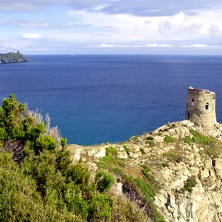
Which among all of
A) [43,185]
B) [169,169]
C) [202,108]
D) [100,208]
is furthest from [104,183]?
[202,108]

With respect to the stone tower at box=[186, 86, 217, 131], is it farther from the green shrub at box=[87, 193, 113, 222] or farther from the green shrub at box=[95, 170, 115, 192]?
the green shrub at box=[87, 193, 113, 222]

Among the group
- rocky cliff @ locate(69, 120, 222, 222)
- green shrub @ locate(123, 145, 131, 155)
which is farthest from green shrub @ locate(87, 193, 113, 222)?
green shrub @ locate(123, 145, 131, 155)

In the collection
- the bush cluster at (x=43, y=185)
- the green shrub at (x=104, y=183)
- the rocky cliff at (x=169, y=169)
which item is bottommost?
the rocky cliff at (x=169, y=169)

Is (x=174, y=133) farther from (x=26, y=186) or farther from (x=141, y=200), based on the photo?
(x=26, y=186)

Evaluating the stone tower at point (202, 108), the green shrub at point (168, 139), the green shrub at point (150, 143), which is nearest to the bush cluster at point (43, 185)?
the green shrub at point (150, 143)

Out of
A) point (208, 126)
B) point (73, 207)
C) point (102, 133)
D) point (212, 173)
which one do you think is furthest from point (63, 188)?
point (102, 133)

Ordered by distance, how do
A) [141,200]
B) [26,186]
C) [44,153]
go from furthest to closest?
[141,200], [44,153], [26,186]

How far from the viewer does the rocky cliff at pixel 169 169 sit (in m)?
23.0

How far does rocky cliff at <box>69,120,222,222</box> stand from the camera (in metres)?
23.0

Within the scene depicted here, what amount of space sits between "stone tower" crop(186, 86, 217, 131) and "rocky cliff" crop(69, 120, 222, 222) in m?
4.51

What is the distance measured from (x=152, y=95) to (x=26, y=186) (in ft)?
254

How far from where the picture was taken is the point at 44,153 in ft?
53.8

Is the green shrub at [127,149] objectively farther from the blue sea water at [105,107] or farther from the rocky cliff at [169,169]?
the blue sea water at [105,107]

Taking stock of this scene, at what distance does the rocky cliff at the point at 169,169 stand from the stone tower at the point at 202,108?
14.8 ft
